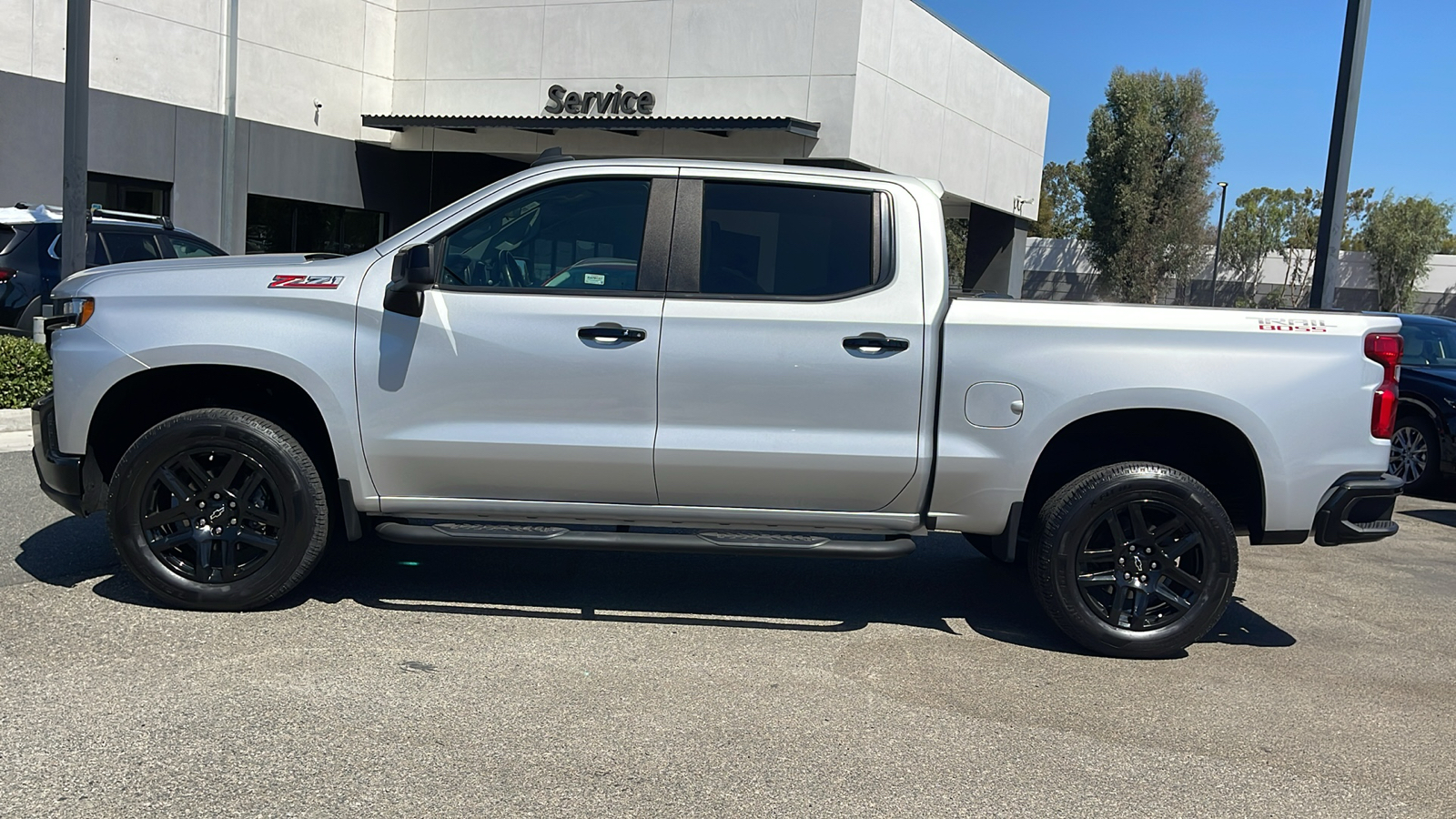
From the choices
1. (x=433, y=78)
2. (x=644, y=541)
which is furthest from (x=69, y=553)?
(x=433, y=78)

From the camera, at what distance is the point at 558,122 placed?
21.8m

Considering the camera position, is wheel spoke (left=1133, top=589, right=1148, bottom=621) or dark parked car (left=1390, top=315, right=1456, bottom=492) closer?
wheel spoke (left=1133, top=589, right=1148, bottom=621)

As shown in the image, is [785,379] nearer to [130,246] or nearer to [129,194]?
[130,246]

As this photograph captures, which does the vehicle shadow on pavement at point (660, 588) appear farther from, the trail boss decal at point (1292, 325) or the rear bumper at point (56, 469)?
the trail boss decal at point (1292, 325)

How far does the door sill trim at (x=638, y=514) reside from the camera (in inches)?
206

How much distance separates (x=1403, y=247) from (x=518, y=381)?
2385 inches

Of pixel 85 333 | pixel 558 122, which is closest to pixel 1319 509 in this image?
pixel 85 333

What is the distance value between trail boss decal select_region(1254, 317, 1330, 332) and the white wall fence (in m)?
49.1

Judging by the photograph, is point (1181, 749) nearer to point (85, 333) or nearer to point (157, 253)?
point (85, 333)

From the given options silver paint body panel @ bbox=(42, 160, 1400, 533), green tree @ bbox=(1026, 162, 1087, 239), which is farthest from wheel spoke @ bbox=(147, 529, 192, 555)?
green tree @ bbox=(1026, 162, 1087, 239)

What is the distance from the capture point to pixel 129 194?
67.1 ft

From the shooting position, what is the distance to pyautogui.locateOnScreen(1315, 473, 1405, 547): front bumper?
516 centimetres

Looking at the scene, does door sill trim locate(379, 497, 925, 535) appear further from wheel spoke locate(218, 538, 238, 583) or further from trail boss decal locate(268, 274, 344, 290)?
trail boss decal locate(268, 274, 344, 290)

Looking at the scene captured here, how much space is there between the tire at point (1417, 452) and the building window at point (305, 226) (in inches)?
670
